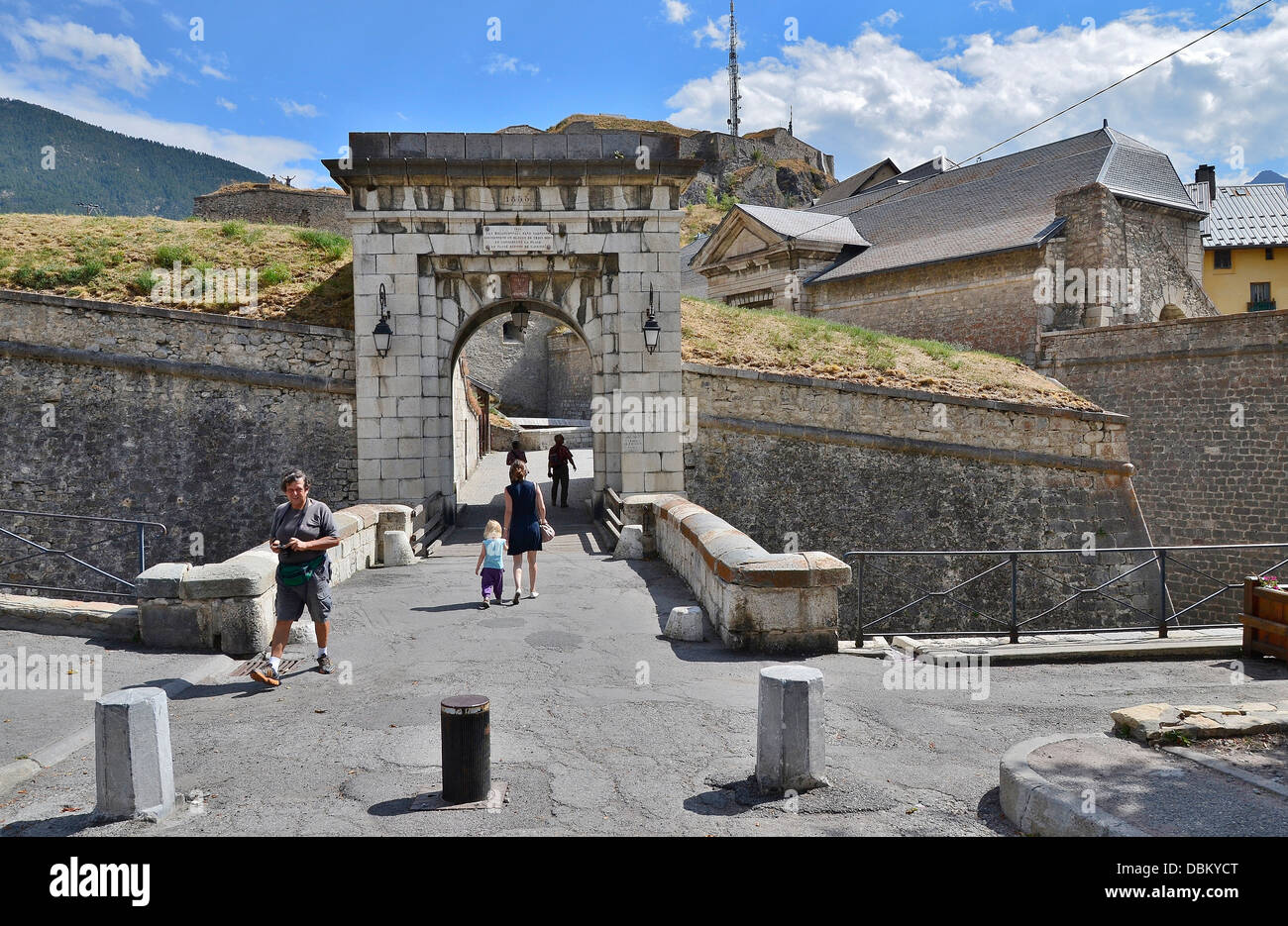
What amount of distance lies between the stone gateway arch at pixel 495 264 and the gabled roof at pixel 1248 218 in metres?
28.5

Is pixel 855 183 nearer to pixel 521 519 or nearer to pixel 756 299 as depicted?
pixel 756 299

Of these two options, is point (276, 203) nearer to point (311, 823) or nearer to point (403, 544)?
point (403, 544)

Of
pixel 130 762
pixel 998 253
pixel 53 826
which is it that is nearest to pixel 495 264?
pixel 130 762

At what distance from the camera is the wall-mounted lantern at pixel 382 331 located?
48.3 ft

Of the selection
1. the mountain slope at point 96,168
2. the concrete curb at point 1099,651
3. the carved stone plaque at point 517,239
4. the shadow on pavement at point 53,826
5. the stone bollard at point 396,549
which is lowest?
the concrete curb at point 1099,651

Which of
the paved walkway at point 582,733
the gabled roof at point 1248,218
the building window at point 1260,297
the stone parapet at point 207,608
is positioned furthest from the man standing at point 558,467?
the building window at point 1260,297

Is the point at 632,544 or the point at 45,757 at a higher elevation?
the point at 632,544

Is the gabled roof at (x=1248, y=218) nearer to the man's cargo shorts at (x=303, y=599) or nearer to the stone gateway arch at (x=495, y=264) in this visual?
the stone gateway arch at (x=495, y=264)

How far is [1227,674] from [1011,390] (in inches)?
420

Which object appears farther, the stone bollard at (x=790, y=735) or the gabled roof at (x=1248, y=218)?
the gabled roof at (x=1248, y=218)

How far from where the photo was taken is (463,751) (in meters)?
4.35

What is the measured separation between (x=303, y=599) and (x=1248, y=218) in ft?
137
